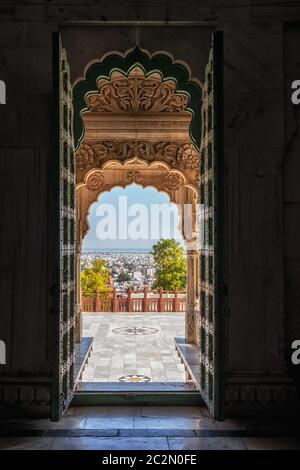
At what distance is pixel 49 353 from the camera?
3.67 m

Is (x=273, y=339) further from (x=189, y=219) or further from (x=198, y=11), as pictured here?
(x=189, y=219)

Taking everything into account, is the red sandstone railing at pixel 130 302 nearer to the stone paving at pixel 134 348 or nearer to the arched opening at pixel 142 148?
the stone paving at pixel 134 348

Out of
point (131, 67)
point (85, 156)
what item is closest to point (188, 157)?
point (85, 156)

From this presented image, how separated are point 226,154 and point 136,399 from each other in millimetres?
2331

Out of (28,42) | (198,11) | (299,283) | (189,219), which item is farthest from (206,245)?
(189,219)

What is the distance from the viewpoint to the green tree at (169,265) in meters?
21.9

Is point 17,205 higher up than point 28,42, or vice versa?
point 28,42

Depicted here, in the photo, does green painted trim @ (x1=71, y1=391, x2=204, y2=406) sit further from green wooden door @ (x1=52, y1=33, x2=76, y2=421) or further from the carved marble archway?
the carved marble archway

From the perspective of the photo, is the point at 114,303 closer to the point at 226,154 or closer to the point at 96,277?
the point at 96,277

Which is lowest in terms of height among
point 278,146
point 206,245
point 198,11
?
point 206,245

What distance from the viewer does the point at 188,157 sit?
7695mm
